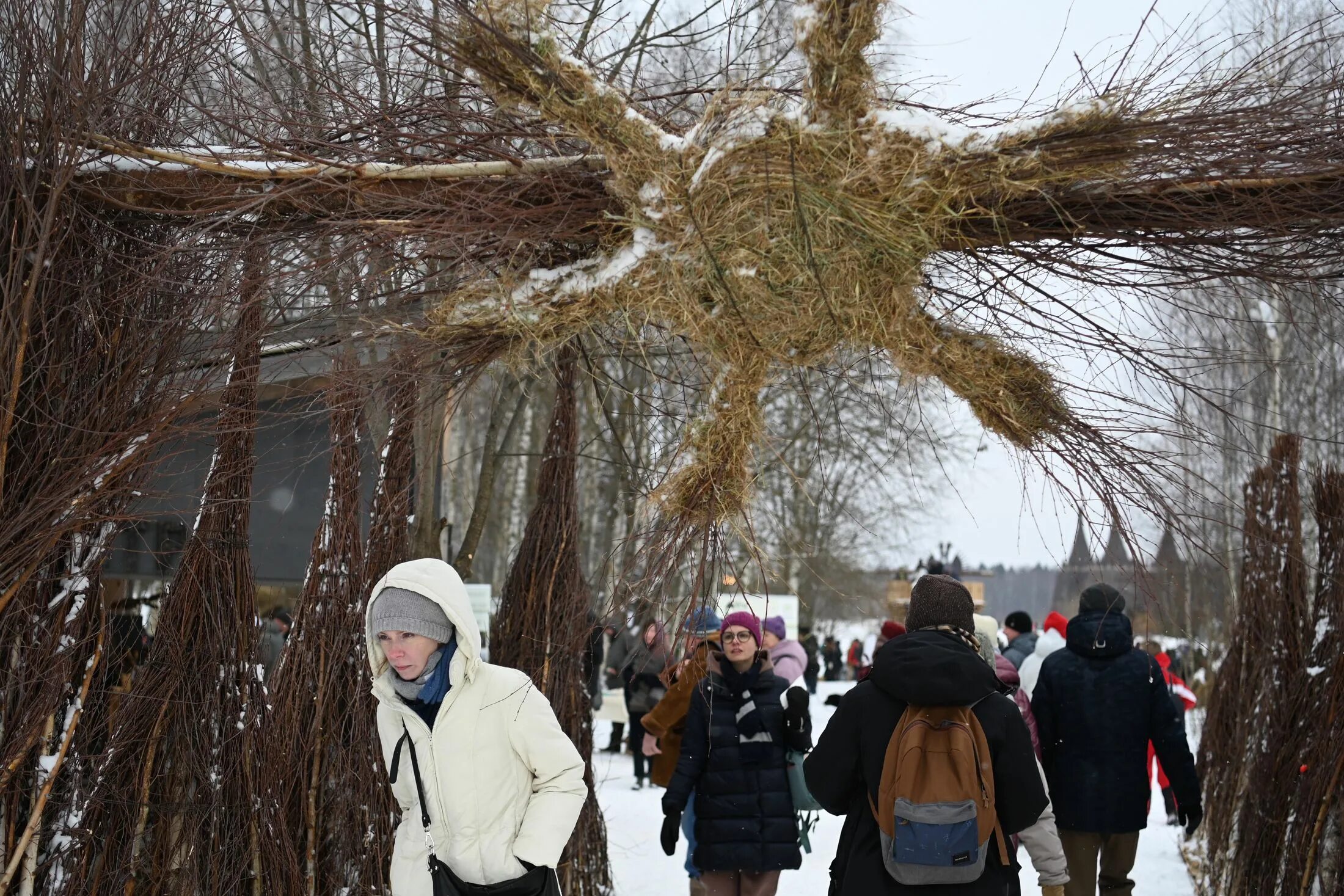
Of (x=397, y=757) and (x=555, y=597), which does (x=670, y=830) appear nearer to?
(x=555, y=597)

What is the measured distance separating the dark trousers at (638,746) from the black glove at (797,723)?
651cm

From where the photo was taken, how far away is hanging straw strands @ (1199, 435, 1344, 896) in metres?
5.23

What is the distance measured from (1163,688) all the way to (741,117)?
11.4 ft

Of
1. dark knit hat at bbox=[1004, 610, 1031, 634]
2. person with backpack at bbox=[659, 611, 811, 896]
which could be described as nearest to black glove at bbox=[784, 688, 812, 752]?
person with backpack at bbox=[659, 611, 811, 896]

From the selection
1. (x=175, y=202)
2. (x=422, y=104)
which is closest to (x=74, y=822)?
(x=175, y=202)

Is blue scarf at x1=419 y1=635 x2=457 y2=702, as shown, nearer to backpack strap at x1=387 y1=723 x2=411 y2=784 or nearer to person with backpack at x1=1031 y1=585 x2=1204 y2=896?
backpack strap at x1=387 y1=723 x2=411 y2=784

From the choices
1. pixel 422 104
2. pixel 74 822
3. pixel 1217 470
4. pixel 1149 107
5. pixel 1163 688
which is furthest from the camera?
pixel 1217 470

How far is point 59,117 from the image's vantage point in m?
3.78

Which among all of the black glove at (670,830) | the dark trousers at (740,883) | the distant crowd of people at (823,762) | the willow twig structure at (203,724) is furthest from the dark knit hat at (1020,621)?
the willow twig structure at (203,724)

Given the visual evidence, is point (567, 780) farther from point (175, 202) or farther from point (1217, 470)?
point (1217, 470)

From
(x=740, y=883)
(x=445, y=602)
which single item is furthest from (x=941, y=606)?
(x=740, y=883)

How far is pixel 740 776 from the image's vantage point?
5164 mm

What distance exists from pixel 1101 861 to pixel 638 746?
6888 millimetres

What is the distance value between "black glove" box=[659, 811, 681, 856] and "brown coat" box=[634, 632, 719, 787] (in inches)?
15.2
